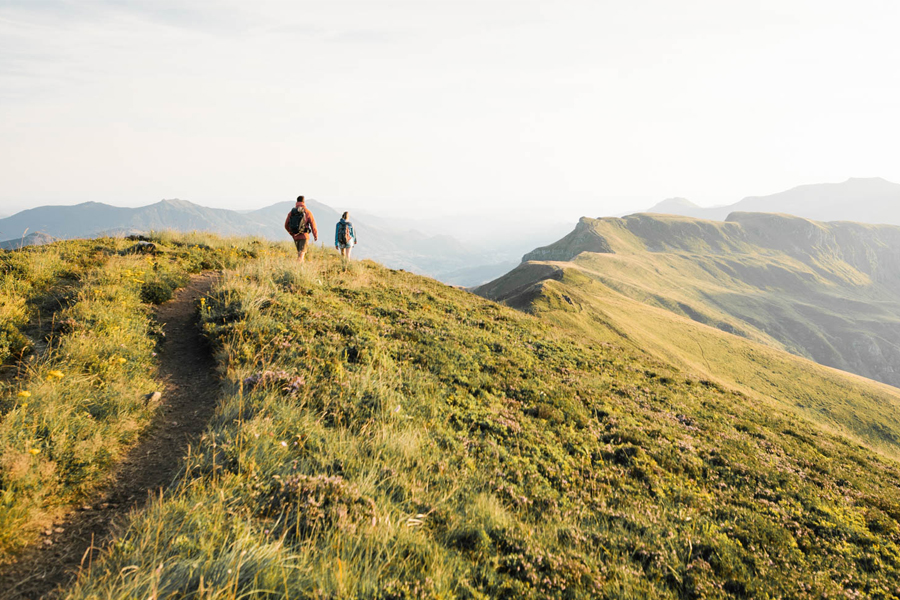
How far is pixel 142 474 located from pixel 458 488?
14.3 ft

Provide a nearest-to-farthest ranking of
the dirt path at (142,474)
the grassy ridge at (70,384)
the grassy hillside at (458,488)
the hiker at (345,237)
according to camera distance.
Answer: the dirt path at (142,474) < the grassy hillside at (458,488) < the grassy ridge at (70,384) < the hiker at (345,237)

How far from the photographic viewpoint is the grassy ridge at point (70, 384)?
4.34 m

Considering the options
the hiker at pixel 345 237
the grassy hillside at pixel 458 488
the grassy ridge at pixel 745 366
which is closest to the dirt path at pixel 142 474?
the grassy hillside at pixel 458 488

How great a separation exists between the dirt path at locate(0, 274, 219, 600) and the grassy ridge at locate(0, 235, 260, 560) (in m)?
0.21

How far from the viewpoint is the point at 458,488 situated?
19.2 ft

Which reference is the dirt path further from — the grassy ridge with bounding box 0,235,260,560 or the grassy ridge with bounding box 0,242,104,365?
the grassy ridge with bounding box 0,242,104,365

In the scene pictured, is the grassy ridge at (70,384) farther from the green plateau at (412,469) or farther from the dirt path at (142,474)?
the dirt path at (142,474)

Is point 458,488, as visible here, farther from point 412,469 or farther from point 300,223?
point 300,223

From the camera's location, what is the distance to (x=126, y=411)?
20.0ft

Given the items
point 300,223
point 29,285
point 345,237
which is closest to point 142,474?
point 29,285

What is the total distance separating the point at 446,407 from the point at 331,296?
7.30 meters

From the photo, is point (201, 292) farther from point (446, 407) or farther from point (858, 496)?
point (858, 496)

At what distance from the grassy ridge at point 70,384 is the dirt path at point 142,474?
8.4 inches

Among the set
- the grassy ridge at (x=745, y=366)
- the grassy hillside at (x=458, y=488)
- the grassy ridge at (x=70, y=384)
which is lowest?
the grassy ridge at (x=745, y=366)
